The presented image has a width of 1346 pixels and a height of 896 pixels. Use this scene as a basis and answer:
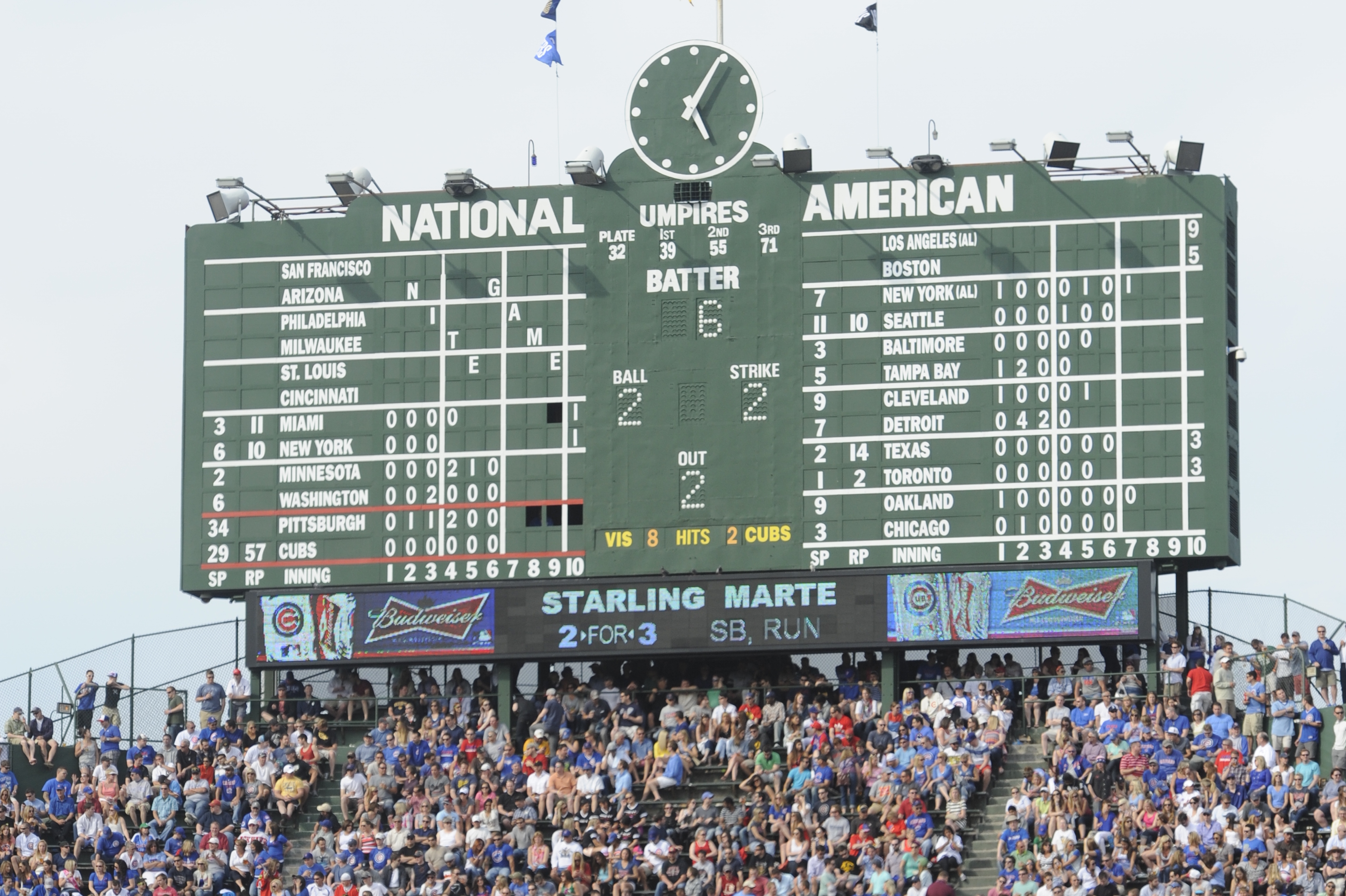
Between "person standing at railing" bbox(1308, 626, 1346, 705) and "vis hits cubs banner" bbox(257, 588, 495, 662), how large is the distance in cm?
1067

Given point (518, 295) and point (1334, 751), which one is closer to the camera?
point (1334, 751)

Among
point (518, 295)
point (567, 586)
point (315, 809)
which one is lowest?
point (315, 809)

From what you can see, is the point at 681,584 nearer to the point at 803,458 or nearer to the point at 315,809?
the point at 803,458

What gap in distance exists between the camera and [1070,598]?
4172cm

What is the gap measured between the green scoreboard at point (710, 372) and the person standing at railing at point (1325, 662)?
155cm

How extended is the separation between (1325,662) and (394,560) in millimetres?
12143

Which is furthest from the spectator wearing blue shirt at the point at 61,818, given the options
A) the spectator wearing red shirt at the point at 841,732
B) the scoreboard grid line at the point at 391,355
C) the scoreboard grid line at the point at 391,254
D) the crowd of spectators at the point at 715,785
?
the spectator wearing red shirt at the point at 841,732

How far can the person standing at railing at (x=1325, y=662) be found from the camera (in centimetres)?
4062

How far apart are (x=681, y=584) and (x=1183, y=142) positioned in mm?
8643

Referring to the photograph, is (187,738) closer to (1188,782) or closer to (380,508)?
(380,508)

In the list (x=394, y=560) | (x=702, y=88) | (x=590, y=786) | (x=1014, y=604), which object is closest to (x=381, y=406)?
(x=394, y=560)

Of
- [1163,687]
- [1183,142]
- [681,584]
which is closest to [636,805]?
[681,584]

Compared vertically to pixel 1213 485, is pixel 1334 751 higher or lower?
lower

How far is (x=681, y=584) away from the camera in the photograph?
42500 mm
